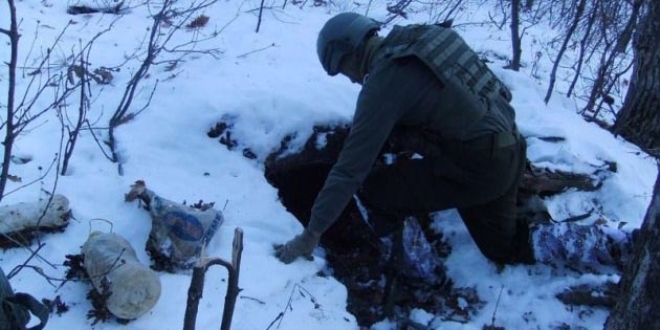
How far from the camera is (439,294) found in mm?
3477

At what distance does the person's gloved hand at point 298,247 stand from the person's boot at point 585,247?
1315 millimetres

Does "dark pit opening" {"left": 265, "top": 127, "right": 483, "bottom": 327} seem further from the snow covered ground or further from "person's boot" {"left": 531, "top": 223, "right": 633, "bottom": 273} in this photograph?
"person's boot" {"left": 531, "top": 223, "right": 633, "bottom": 273}

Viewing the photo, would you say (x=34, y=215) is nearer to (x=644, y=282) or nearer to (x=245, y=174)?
(x=245, y=174)

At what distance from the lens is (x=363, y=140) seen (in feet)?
9.24

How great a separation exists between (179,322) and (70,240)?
73 cm

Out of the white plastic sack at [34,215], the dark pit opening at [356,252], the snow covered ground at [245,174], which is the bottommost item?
the dark pit opening at [356,252]

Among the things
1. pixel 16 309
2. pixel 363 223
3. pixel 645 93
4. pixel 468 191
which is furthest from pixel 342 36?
pixel 645 93

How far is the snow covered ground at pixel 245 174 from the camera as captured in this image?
2859 millimetres

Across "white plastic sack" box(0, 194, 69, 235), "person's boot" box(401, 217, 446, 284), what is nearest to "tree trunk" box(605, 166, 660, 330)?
"person's boot" box(401, 217, 446, 284)

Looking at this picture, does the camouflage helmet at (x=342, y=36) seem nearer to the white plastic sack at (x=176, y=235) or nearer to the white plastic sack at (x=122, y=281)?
the white plastic sack at (x=176, y=235)

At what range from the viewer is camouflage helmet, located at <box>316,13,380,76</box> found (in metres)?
2.99

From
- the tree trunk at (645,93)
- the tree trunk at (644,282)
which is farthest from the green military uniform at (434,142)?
the tree trunk at (645,93)

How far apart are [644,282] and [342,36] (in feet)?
5.64

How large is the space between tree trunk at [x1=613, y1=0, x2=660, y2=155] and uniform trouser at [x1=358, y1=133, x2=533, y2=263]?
209 cm
